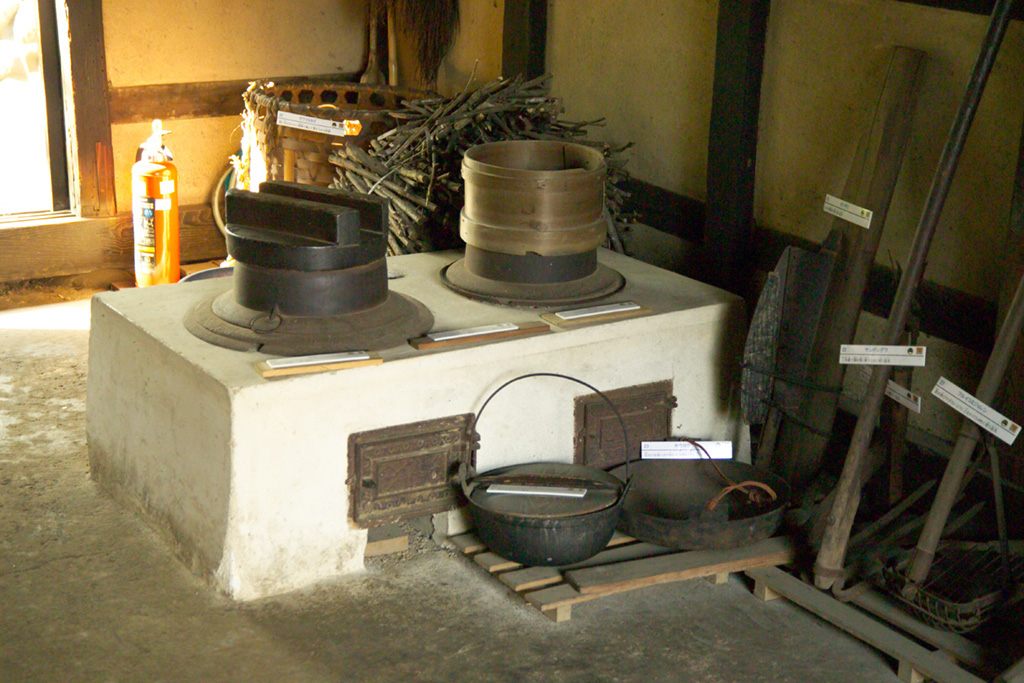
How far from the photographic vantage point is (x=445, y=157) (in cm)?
536

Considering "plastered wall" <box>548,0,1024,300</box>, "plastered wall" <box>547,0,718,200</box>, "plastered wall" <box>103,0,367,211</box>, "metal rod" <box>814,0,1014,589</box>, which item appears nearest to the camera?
"metal rod" <box>814,0,1014,589</box>

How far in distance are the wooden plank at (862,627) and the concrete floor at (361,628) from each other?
0.22 feet

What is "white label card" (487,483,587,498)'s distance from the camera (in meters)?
4.18

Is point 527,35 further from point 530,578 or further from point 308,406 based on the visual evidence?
point 530,578

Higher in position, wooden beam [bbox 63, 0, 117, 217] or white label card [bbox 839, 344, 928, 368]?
wooden beam [bbox 63, 0, 117, 217]

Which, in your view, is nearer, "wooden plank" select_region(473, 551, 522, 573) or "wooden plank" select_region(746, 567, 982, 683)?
"wooden plank" select_region(746, 567, 982, 683)

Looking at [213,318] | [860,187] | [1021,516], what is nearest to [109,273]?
[213,318]

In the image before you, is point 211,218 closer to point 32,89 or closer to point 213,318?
point 32,89

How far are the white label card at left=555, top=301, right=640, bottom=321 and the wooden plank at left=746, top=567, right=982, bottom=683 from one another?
987 mm

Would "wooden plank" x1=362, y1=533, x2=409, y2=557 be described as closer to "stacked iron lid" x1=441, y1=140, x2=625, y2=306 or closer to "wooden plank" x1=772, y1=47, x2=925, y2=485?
"stacked iron lid" x1=441, y1=140, x2=625, y2=306

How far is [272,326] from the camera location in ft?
13.7

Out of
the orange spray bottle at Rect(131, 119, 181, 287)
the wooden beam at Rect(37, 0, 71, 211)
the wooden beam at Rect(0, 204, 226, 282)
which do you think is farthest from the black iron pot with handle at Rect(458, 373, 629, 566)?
the wooden beam at Rect(37, 0, 71, 211)

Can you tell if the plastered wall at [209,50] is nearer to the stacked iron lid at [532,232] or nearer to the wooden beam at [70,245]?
the wooden beam at [70,245]

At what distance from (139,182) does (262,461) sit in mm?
3176
